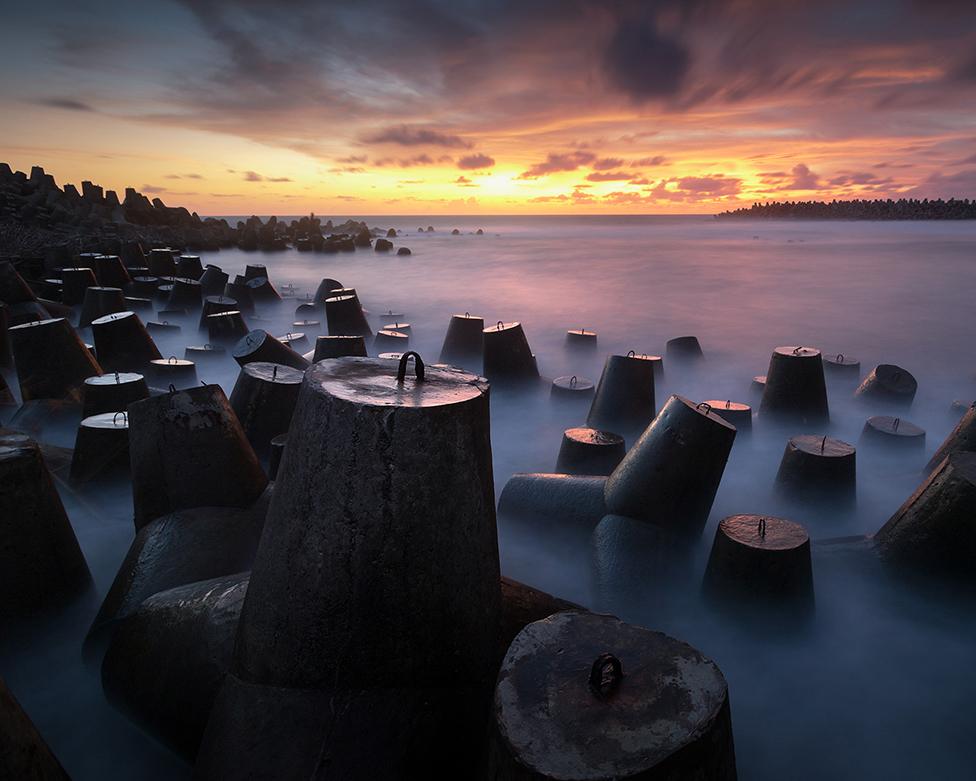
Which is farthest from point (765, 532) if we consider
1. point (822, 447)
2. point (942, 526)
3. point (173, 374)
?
point (173, 374)

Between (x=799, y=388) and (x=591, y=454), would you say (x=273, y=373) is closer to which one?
(x=591, y=454)

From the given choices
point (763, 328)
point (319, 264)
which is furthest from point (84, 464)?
point (319, 264)

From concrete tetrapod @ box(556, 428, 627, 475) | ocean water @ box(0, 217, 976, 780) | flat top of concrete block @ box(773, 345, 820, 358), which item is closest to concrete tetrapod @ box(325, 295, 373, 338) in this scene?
ocean water @ box(0, 217, 976, 780)

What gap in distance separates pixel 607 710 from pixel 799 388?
6016mm

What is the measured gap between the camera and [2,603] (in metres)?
3.10

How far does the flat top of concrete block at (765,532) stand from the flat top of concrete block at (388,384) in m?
2.18

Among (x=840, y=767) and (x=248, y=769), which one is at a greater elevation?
(x=248, y=769)

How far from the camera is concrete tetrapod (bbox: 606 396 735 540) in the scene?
12.6 ft

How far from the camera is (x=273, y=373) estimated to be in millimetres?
5492

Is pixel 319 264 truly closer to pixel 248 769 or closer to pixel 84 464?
pixel 84 464

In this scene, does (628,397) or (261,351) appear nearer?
(628,397)

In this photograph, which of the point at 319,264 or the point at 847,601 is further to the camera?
the point at 319,264

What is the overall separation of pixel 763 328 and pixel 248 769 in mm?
15594

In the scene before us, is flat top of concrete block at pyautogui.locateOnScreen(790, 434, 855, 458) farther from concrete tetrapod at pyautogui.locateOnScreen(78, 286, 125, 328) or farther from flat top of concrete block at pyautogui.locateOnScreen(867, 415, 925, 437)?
concrete tetrapod at pyautogui.locateOnScreen(78, 286, 125, 328)
